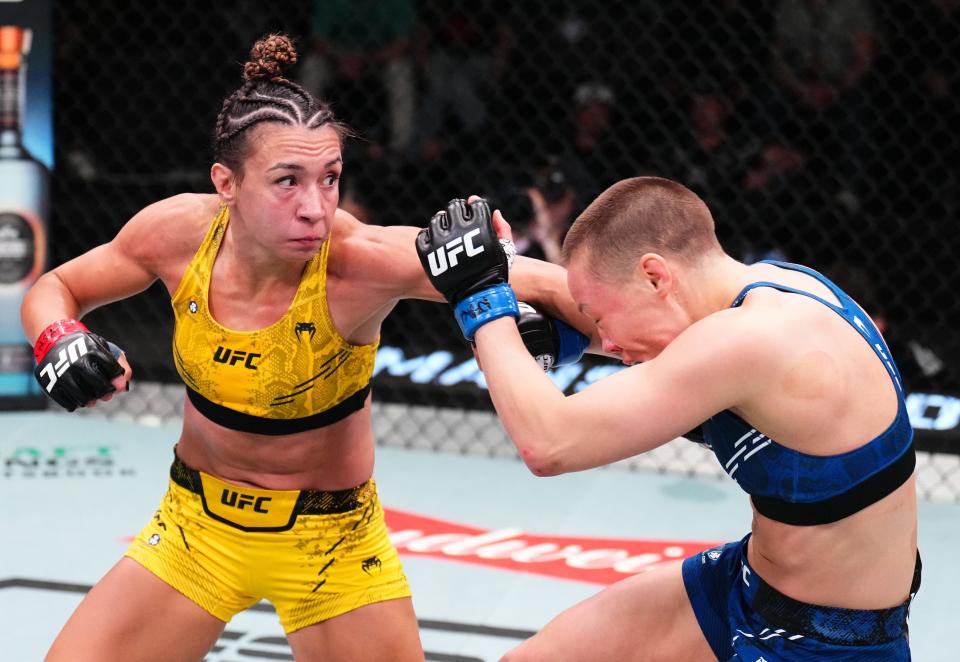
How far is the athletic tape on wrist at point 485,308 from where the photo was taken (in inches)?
82.7

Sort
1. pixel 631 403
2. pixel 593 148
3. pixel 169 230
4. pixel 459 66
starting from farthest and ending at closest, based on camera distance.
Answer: pixel 459 66, pixel 593 148, pixel 169 230, pixel 631 403

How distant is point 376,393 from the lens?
5371 mm

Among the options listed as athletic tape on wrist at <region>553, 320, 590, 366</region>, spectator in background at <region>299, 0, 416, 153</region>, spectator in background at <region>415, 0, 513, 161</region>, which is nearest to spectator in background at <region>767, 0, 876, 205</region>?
spectator in background at <region>415, 0, 513, 161</region>

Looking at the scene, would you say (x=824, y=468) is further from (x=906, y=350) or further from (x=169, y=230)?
(x=906, y=350)

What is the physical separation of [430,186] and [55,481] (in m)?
1.84

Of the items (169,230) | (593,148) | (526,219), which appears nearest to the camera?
(169,230)

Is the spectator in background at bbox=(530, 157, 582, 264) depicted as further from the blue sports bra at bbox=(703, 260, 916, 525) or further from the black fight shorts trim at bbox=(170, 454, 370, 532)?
the blue sports bra at bbox=(703, 260, 916, 525)

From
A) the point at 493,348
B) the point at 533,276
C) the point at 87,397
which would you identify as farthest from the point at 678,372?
the point at 87,397

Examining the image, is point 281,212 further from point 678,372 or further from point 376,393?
point 376,393

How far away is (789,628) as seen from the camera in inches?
82.8

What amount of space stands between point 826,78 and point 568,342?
3.07 meters

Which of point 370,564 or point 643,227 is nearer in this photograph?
point 643,227

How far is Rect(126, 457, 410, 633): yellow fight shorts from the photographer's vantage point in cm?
247

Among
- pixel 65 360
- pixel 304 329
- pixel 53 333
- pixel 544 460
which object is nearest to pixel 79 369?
pixel 65 360
